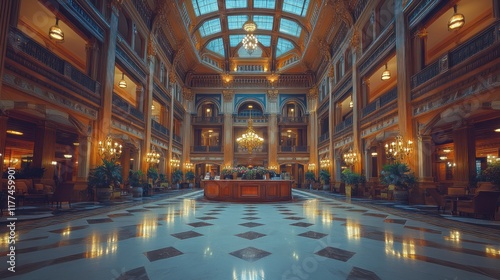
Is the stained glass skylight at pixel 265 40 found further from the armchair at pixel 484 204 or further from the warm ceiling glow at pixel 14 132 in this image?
the armchair at pixel 484 204

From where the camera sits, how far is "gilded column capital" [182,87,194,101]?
23.0m

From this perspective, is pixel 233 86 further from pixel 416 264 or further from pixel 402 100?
pixel 416 264

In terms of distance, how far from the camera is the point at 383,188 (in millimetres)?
11172

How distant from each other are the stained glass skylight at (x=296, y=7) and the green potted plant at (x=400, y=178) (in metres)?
13.4

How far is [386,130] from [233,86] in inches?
623

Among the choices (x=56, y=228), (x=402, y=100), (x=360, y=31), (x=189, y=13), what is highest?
(x=189, y=13)

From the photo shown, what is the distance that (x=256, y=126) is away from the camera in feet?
78.4

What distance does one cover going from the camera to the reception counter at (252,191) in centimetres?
927

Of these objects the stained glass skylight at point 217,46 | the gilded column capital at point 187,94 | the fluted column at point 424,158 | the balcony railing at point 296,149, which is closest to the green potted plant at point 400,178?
the fluted column at point 424,158

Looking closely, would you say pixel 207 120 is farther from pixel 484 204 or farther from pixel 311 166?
pixel 484 204

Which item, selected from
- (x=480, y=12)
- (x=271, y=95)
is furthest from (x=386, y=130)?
(x=271, y=95)

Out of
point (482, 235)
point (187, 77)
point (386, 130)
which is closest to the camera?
point (482, 235)

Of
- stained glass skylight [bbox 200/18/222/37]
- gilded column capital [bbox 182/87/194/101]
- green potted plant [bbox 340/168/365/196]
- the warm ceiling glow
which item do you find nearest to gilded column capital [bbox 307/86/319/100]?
stained glass skylight [bbox 200/18/222/37]

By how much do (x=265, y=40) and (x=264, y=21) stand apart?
2.65 meters
